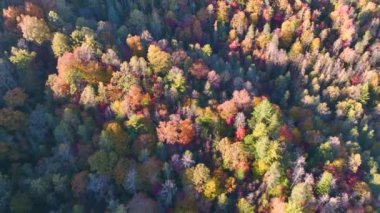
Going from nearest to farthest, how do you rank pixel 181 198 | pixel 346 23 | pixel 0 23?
pixel 181 198
pixel 0 23
pixel 346 23

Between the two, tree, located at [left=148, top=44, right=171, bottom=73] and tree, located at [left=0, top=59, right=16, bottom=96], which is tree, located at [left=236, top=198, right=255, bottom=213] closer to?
tree, located at [left=148, top=44, right=171, bottom=73]

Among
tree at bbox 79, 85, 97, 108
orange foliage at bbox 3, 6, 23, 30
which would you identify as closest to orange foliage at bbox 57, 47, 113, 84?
tree at bbox 79, 85, 97, 108

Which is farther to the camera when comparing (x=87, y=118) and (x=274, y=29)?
(x=274, y=29)

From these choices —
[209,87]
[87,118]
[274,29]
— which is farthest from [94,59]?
[274,29]

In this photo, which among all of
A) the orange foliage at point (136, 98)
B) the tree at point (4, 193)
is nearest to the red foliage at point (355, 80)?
the orange foliage at point (136, 98)

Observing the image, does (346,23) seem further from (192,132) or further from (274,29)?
(192,132)

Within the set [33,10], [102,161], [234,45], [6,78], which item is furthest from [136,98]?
[234,45]
